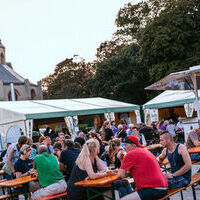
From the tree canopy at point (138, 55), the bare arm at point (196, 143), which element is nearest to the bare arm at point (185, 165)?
the bare arm at point (196, 143)

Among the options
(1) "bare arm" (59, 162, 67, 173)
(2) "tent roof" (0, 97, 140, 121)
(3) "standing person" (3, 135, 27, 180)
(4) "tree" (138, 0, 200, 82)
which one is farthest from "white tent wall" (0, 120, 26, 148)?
(4) "tree" (138, 0, 200, 82)

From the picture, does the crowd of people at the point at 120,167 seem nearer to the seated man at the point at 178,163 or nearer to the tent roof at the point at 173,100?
the seated man at the point at 178,163

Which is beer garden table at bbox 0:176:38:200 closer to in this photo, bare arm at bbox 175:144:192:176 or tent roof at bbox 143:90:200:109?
bare arm at bbox 175:144:192:176

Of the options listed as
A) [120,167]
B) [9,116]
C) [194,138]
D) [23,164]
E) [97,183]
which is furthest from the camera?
[9,116]

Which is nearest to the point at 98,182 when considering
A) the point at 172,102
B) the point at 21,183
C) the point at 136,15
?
the point at 21,183

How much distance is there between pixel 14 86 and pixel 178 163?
4197cm

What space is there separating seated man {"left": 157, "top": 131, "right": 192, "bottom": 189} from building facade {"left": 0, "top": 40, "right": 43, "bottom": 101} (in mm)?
38421

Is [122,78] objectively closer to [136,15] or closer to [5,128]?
[136,15]

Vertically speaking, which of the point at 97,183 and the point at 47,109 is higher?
the point at 47,109

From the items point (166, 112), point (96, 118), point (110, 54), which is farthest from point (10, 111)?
point (110, 54)

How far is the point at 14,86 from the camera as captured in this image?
146 feet

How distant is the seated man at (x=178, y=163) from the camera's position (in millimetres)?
4570

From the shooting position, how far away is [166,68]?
91.6ft

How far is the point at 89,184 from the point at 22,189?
258 cm
